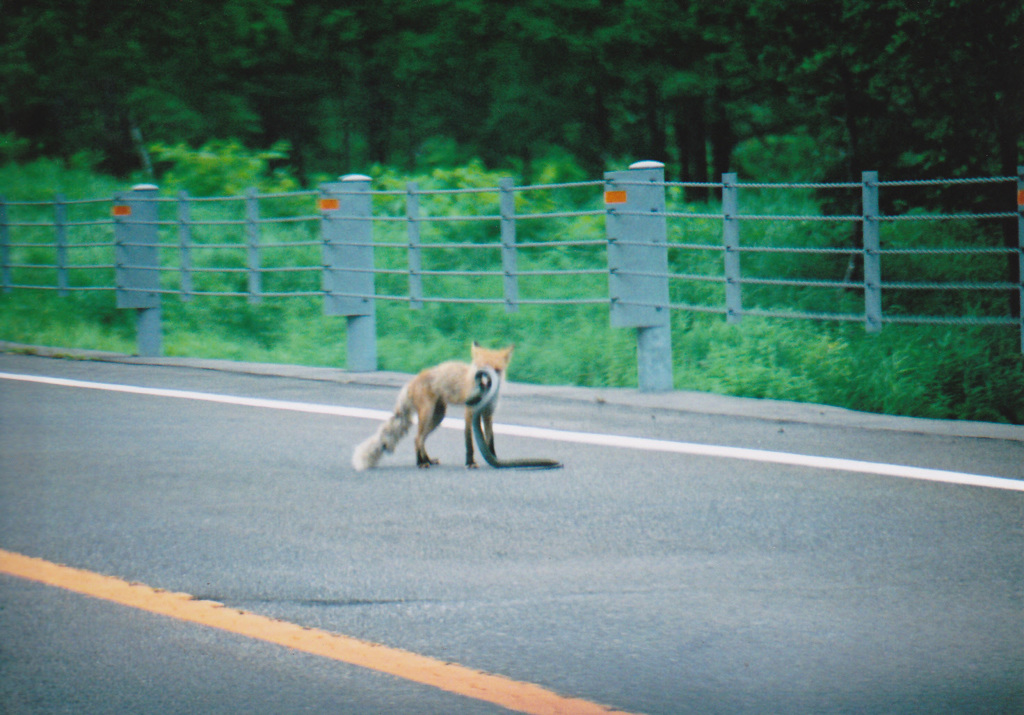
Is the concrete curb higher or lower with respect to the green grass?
lower

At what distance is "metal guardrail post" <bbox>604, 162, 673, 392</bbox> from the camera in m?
10.5

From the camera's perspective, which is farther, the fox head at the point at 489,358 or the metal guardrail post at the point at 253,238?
the metal guardrail post at the point at 253,238

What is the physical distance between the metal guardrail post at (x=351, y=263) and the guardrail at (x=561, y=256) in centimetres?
1

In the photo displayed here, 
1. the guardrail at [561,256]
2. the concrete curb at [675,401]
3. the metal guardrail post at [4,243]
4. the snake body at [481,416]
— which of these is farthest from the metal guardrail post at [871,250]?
the metal guardrail post at [4,243]

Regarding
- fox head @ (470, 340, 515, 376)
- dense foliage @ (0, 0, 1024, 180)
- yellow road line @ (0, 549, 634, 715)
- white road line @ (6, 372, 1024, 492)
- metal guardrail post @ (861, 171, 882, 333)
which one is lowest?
yellow road line @ (0, 549, 634, 715)

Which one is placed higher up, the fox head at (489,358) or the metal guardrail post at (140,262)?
the metal guardrail post at (140,262)

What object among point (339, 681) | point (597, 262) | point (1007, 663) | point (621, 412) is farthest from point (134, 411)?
point (597, 262)

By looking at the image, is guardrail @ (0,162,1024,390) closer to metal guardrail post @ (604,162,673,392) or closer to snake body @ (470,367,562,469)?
metal guardrail post @ (604,162,673,392)

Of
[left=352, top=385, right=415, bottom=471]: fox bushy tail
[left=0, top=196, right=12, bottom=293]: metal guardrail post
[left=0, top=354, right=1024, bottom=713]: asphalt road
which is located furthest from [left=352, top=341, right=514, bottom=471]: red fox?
[left=0, top=196, right=12, bottom=293]: metal guardrail post

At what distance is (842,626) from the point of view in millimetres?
4469

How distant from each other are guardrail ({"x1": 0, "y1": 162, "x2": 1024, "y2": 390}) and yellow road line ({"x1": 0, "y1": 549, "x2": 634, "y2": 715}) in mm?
5541

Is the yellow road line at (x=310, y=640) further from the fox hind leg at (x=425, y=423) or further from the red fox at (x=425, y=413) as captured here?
the fox hind leg at (x=425, y=423)

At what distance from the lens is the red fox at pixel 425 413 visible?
7328 millimetres

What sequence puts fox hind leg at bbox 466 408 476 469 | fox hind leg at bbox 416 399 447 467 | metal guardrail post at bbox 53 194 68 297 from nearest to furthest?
1. fox hind leg at bbox 466 408 476 469
2. fox hind leg at bbox 416 399 447 467
3. metal guardrail post at bbox 53 194 68 297
